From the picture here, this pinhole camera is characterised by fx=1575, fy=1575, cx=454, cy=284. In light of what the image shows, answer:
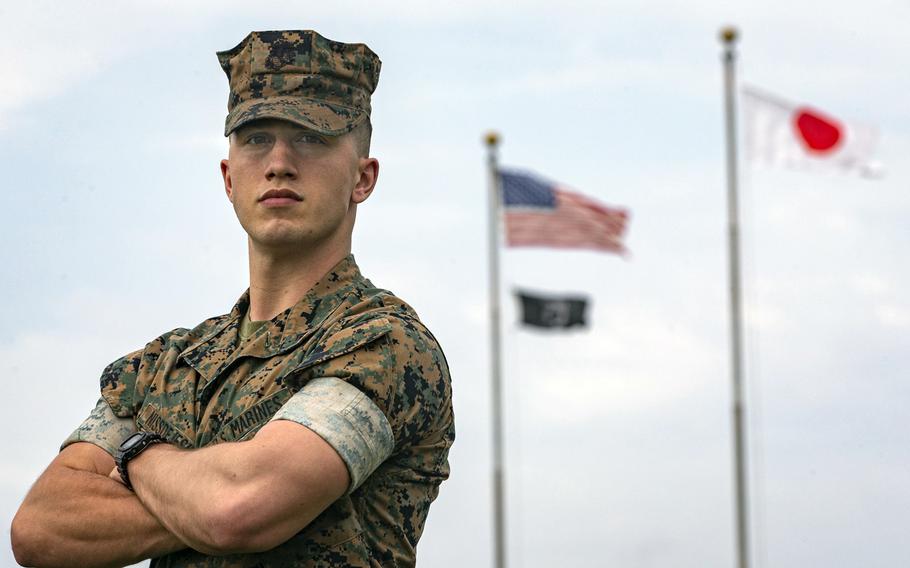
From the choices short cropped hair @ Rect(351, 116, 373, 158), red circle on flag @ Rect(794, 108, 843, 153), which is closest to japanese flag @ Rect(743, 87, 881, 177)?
red circle on flag @ Rect(794, 108, 843, 153)

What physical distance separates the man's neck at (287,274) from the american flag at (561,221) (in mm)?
12802

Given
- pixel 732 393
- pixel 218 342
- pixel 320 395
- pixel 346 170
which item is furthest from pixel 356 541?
pixel 732 393

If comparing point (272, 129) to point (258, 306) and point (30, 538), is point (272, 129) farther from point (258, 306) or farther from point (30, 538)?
point (30, 538)

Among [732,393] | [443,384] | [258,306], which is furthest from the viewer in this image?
[732,393]

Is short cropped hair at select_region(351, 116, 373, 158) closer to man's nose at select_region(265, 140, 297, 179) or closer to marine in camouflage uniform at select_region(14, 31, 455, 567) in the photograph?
marine in camouflage uniform at select_region(14, 31, 455, 567)

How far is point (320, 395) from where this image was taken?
4023 mm

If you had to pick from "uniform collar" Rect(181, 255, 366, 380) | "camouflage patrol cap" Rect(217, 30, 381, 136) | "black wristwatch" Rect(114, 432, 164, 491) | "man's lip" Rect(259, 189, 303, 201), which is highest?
"camouflage patrol cap" Rect(217, 30, 381, 136)

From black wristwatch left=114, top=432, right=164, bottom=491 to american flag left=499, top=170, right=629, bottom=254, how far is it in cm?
1313

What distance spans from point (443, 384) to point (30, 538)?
123 centimetres

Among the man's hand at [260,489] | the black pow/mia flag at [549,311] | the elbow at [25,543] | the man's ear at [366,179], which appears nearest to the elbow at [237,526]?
the man's hand at [260,489]

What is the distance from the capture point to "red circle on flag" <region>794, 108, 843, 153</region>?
1831 centimetres

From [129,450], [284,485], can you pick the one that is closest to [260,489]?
[284,485]

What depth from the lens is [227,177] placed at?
473 cm

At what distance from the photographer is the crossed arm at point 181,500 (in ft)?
12.8
